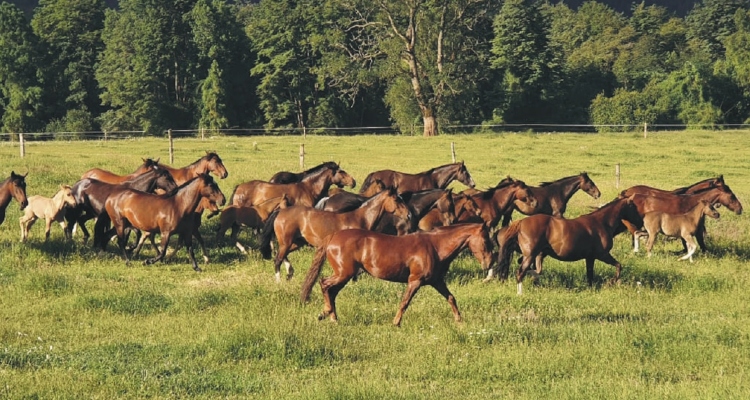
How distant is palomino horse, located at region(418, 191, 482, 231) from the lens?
15188 millimetres

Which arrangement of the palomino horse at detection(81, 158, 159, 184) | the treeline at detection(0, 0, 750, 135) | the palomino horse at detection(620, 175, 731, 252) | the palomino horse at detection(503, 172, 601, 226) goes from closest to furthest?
the palomino horse at detection(620, 175, 731, 252)
the palomino horse at detection(503, 172, 601, 226)
the palomino horse at detection(81, 158, 159, 184)
the treeline at detection(0, 0, 750, 135)

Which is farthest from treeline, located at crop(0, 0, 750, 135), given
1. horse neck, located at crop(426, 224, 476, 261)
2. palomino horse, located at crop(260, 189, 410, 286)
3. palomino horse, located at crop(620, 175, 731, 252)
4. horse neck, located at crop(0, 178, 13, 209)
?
horse neck, located at crop(426, 224, 476, 261)

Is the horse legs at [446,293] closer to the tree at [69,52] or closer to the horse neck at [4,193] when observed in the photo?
the horse neck at [4,193]

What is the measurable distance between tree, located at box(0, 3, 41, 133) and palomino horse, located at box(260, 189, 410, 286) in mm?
61820

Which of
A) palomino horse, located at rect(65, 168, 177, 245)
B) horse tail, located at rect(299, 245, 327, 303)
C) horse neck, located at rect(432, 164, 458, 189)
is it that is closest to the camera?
horse tail, located at rect(299, 245, 327, 303)

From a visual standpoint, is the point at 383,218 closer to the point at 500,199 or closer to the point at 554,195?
the point at 500,199

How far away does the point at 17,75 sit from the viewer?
71938 mm

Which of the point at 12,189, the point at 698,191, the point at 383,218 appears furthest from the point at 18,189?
the point at 698,191

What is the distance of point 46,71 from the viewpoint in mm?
74250

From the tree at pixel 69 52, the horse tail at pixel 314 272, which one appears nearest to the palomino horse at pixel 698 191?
the horse tail at pixel 314 272

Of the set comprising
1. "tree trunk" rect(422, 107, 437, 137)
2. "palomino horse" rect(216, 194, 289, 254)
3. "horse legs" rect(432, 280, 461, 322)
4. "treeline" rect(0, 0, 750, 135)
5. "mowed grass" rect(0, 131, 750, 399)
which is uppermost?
"treeline" rect(0, 0, 750, 135)

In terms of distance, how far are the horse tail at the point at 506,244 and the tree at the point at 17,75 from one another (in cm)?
6350

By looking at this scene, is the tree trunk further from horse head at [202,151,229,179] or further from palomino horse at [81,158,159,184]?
horse head at [202,151,229,179]

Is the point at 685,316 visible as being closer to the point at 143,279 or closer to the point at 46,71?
the point at 143,279
